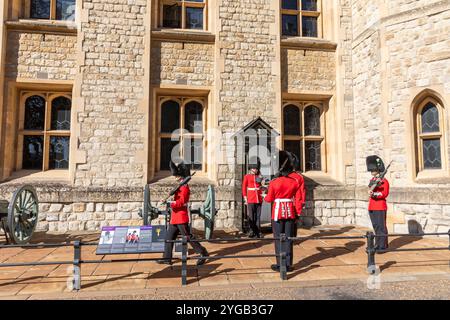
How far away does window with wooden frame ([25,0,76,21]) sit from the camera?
27.5 feet

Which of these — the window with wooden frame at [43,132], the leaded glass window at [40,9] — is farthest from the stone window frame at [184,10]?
the window with wooden frame at [43,132]

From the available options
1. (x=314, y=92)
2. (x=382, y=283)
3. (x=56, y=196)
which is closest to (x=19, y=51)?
(x=56, y=196)

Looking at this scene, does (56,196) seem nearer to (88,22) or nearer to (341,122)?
(88,22)

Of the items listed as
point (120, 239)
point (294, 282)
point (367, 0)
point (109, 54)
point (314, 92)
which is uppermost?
point (367, 0)

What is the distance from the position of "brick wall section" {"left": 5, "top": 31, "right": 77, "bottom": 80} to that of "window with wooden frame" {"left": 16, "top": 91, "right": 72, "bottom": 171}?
1.79ft

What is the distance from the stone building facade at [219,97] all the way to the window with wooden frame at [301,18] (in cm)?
14

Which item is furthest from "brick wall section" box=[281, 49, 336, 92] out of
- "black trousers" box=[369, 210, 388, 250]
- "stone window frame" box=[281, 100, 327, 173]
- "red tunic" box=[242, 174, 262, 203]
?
"black trousers" box=[369, 210, 388, 250]

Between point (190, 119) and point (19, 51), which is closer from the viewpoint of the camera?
point (19, 51)

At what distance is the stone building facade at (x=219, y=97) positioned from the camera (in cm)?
742

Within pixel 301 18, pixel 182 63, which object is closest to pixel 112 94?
pixel 182 63

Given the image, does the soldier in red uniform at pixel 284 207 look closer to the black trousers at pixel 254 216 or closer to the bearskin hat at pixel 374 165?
the black trousers at pixel 254 216

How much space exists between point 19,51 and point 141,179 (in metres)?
4.60

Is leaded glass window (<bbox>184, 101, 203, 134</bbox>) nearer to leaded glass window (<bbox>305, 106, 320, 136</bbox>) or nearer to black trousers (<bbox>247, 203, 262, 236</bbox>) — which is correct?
black trousers (<bbox>247, 203, 262, 236</bbox>)

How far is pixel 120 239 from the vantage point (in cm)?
408
